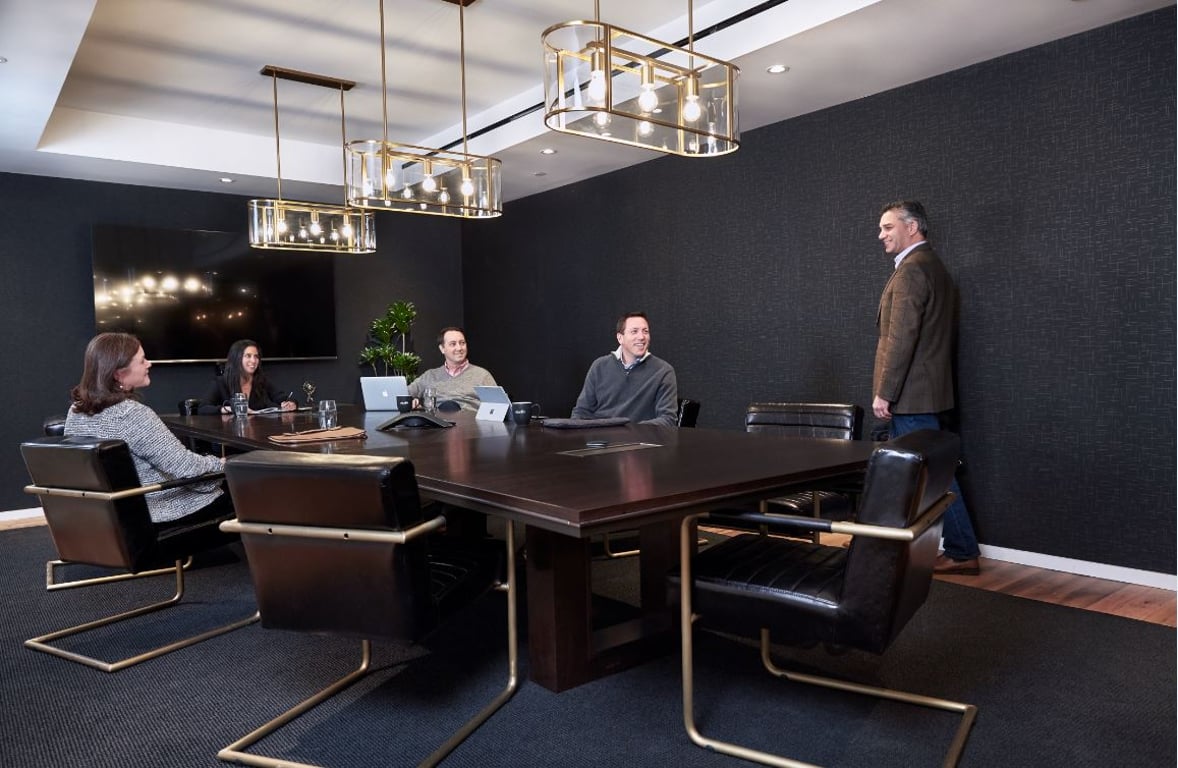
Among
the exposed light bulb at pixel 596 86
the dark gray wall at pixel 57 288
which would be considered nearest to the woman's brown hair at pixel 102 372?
the exposed light bulb at pixel 596 86

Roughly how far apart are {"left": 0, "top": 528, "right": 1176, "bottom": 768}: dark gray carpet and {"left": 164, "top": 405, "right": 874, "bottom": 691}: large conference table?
6.5 inches

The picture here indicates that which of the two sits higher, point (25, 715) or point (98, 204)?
point (98, 204)

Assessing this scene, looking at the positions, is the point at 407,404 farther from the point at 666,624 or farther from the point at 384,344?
the point at 384,344

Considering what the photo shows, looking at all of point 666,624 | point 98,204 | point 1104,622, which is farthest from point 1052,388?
point 98,204

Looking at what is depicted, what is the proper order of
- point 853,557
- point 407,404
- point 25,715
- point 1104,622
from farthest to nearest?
point 407,404 → point 1104,622 → point 25,715 → point 853,557

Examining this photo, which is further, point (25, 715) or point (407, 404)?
point (407, 404)

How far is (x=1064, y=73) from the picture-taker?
3.76 m

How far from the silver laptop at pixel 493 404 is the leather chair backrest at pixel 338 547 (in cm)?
190

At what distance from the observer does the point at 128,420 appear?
120 inches

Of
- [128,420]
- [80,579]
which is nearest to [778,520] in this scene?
[128,420]

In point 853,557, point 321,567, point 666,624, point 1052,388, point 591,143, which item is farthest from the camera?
point 591,143

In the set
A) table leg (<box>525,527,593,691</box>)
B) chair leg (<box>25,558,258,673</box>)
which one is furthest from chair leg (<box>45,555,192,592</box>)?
table leg (<box>525,527,593,691</box>)

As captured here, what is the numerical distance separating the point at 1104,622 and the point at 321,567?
2.87 metres

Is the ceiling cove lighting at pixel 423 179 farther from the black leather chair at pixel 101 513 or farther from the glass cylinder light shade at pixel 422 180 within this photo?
the black leather chair at pixel 101 513
